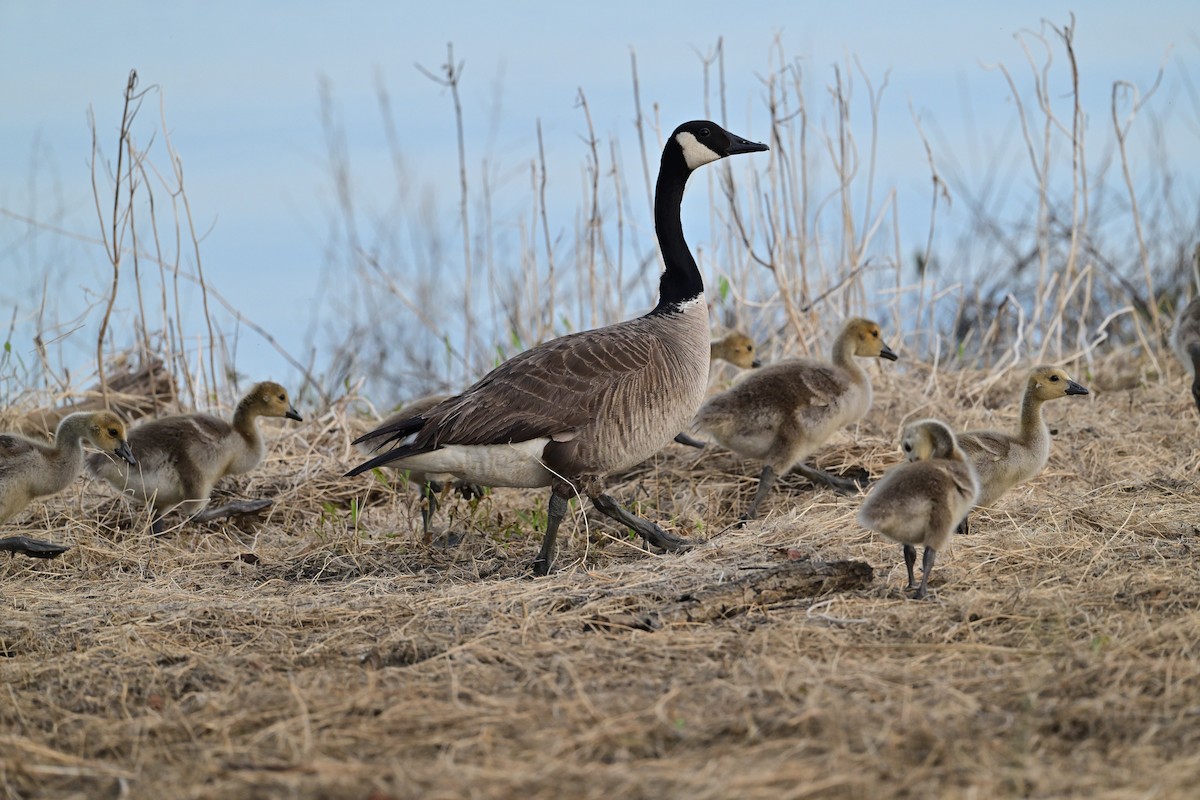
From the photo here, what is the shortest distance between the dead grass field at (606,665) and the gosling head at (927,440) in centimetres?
50

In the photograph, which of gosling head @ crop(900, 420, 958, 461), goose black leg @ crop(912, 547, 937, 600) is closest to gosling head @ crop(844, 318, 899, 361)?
gosling head @ crop(900, 420, 958, 461)

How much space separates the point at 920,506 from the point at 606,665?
1.53 metres

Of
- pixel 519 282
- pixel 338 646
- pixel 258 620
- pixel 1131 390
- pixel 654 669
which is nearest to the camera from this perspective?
pixel 654 669

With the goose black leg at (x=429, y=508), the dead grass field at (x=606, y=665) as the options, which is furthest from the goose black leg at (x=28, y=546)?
the goose black leg at (x=429, y=508)

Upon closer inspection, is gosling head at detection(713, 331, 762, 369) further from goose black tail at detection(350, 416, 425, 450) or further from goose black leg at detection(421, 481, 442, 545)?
goose black tail at detection(350, 416, 425, 450)

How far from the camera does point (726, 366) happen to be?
10664 mm

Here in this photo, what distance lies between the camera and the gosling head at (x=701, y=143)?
7.20 meters

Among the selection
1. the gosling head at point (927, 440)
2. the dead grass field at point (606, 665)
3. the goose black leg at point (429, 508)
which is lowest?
the dead grass field at point (606, 665)

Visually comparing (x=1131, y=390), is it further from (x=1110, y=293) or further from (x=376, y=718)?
(x=376, y=718)

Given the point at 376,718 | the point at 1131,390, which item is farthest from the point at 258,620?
the point at 1131,390

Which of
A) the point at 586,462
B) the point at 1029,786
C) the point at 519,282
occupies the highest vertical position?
the point at 519,282

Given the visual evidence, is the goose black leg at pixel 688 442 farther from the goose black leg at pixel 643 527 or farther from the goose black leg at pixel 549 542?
the goose black leg at pixel 549 542

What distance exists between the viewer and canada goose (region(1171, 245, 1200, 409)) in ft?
27.7

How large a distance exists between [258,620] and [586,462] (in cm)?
181
